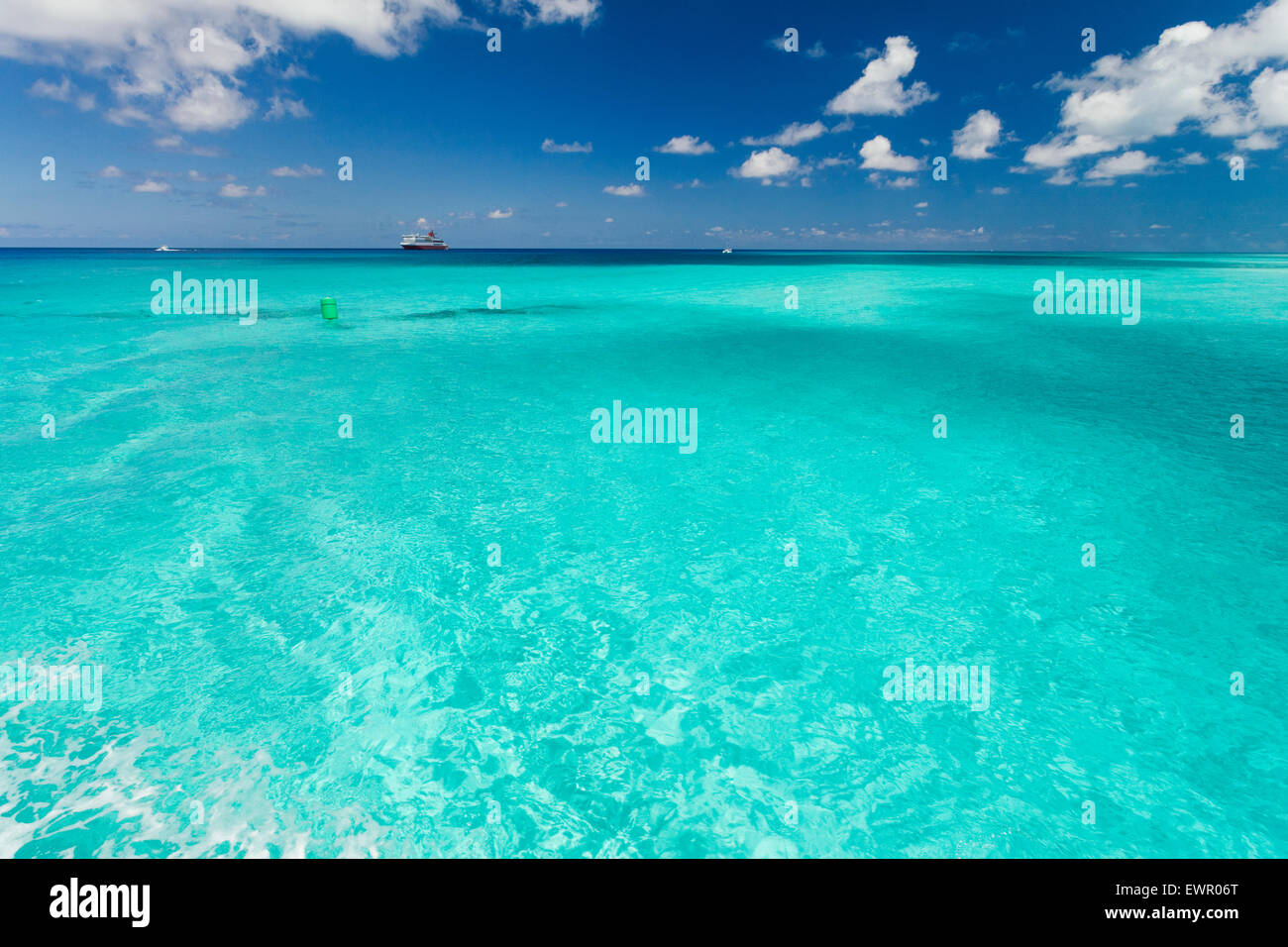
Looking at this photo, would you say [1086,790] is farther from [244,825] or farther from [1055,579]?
[244,825]

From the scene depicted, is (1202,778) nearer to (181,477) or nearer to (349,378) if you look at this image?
(181,477)

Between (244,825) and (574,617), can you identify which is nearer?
(244,825)

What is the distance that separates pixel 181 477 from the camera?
9.79 metres

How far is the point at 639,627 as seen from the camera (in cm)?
630

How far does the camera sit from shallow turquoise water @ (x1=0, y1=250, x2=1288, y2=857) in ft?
13.7

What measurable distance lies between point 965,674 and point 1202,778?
1.64m

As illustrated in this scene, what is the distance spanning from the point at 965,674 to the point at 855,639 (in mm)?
987

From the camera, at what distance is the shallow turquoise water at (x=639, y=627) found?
4180mm

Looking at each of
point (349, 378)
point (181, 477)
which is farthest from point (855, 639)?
point (349, 378)

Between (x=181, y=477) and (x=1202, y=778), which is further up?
(x=181, y=477)

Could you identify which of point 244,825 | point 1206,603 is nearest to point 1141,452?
point 1206,603
